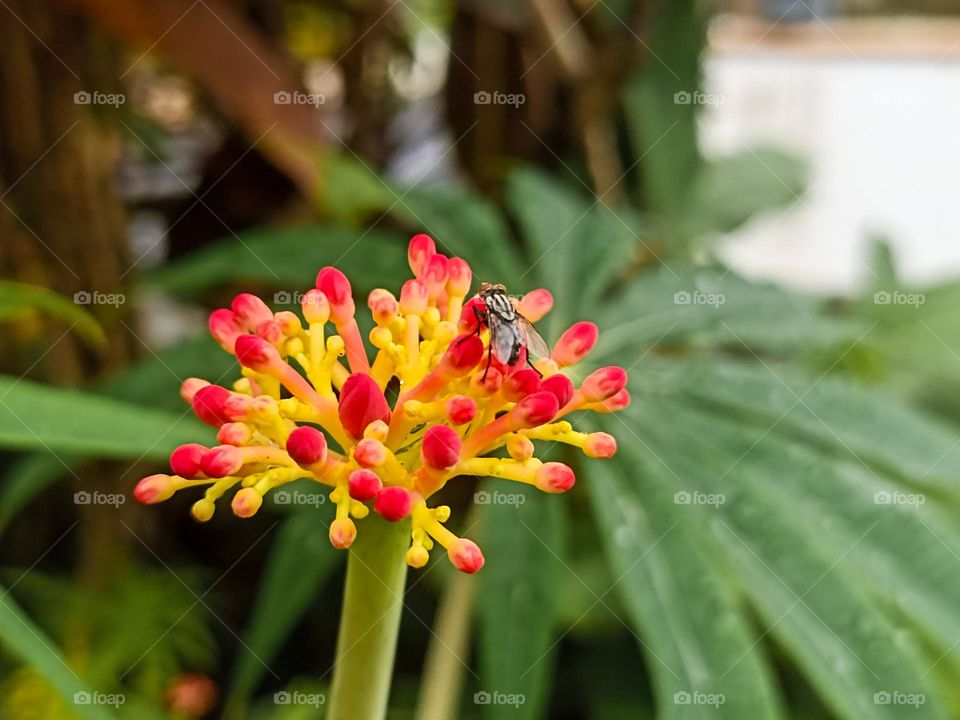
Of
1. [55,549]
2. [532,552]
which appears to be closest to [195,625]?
[55,549]

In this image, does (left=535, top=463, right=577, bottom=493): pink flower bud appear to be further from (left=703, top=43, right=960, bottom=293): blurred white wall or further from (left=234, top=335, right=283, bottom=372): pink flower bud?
(left=703, top=43, right=960, bottom=293): blurred white wall

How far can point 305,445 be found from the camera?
0.36 meters

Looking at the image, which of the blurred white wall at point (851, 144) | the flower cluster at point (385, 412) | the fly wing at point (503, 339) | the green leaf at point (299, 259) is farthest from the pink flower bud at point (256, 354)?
the blurred white wall at point (851, 144)

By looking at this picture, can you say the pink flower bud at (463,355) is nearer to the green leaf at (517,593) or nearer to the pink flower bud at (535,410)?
the pink flower bud at (535,410)

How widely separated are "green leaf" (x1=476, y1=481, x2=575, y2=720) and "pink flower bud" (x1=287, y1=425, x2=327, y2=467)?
0.36m

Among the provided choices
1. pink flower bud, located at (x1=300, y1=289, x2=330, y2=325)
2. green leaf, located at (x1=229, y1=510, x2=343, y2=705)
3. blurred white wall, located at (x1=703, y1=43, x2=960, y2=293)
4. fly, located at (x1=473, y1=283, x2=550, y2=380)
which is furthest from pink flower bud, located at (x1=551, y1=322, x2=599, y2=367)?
blurred white wall, located at (x1=703, y1=43, x2=960, y2=293)

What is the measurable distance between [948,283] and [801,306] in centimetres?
68

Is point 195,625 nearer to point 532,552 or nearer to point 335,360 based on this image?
point 532,552

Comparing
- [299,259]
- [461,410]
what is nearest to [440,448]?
[461,410]

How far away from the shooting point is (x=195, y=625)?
1.05 m

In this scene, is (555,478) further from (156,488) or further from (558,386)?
(156,488)

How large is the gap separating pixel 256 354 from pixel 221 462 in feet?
0.18

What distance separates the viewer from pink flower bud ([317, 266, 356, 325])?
43 centimetres

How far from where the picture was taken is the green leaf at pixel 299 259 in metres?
0.91
